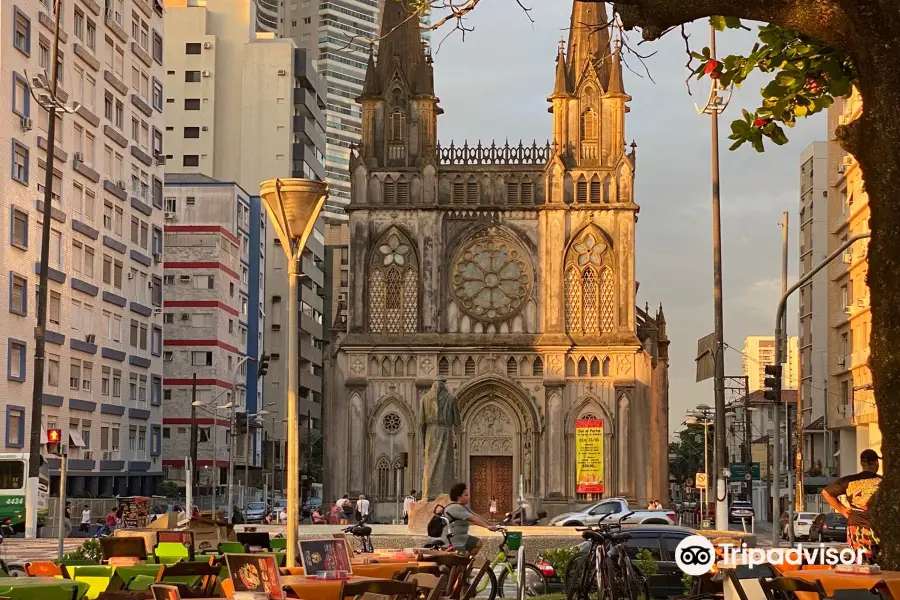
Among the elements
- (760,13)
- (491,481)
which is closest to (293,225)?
(760,13)

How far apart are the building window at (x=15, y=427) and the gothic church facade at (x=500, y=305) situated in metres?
15.4

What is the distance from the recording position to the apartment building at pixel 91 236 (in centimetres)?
5053

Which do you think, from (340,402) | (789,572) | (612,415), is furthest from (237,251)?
(789,572)

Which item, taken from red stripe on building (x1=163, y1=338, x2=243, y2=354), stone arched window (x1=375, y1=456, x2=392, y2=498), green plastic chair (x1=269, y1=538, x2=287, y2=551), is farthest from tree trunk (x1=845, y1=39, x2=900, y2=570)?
red stripe on building (x1=163, y1=338, x2=243, y2=354)

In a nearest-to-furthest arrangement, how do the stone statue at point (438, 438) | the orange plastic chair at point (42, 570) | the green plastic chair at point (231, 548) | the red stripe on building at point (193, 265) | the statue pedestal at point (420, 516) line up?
the orange plastic chair at point (42, 570) → the green plastic chair at point (231, 548) → the statue pedestal at point (420, 516) → the stone statue at point (438, 438) → the red stripe on building at point (193, 265)

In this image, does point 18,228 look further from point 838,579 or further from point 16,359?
point 838,579

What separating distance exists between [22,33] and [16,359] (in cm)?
1053

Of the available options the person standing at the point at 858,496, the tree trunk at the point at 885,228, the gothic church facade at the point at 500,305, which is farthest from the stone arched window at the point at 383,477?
the tree trunk at the point at 885,228

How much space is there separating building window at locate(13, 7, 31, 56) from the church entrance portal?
24.9 m

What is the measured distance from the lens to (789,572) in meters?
12.2

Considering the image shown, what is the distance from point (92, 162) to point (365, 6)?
435 feet

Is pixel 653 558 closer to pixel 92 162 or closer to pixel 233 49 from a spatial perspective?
pixel 92 162

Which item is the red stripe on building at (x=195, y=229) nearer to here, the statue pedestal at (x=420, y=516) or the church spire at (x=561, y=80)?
the church spire at (x=561, y=80)

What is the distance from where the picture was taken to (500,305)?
64625 millimetres
